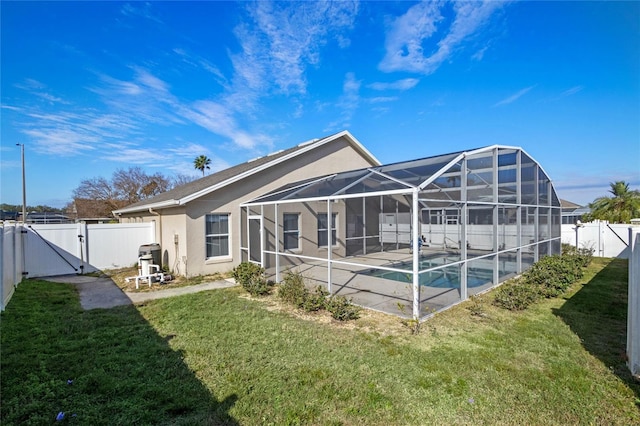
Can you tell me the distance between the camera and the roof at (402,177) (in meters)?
6.93

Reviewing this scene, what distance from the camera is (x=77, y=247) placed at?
1148cm

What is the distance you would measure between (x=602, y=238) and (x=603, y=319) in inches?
474

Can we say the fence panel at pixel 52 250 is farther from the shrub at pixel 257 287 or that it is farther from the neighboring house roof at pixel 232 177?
the shrub at pixel 257 287

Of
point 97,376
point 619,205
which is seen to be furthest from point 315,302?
point 619,205

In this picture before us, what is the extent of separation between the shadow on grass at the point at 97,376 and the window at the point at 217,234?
4.68 m

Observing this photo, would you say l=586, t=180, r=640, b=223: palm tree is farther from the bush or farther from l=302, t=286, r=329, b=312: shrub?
the bush

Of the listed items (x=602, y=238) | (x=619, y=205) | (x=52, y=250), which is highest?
(x=619, y=205)

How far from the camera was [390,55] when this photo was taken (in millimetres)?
11992

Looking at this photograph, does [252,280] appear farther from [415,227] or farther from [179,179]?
[179,179]

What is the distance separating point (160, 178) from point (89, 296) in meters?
31.2

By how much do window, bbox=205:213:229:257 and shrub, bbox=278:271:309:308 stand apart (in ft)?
14.5

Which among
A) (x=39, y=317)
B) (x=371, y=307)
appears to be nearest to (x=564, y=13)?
(x=371, y=307)

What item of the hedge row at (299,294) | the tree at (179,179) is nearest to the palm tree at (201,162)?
the tree at (179,179)

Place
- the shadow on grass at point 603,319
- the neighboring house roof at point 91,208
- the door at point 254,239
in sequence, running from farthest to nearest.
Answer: the neighboring house roof at point 91,208, the door at point 254,239, the shadow on grass at point 603,319
